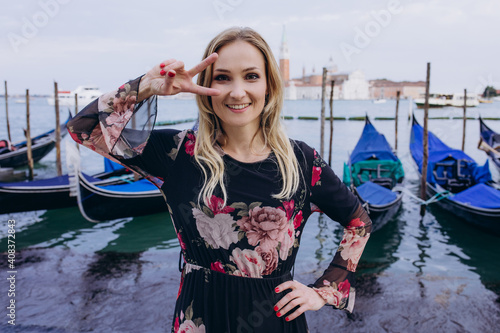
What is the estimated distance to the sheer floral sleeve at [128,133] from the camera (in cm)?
94

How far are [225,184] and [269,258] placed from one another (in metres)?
0.22

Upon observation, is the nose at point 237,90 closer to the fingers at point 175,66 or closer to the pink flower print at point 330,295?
the fingers at point 175,66

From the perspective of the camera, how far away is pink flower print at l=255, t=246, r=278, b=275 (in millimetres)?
1023

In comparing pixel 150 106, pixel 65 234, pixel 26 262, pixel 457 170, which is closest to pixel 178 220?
pixel 150 106

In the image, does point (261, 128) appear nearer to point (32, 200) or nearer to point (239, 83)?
point (239, 83)

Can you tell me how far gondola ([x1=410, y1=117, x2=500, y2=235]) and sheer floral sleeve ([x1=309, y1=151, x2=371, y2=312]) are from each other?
19.3 ft

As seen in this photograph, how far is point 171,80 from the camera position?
91 cm

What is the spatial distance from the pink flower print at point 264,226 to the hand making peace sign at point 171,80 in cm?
32

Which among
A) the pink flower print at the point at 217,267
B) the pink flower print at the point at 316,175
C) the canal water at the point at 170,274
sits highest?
the pink flower print at the point at 316,175

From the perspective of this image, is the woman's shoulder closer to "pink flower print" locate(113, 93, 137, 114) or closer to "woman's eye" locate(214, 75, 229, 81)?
"woman's eye" locate(214, 75, 229, 81)

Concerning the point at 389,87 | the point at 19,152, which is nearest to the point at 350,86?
the point at 389,87

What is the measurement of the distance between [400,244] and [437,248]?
0.52 meters

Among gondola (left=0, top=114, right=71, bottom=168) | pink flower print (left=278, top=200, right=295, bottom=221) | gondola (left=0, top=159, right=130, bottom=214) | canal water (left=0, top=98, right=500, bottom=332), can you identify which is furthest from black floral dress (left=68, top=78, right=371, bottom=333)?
gondola (left=0, top=114, right=71, bottom=168)

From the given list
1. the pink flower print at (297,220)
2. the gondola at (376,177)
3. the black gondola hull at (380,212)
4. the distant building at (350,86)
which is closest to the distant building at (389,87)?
the distant building at (350,86)
